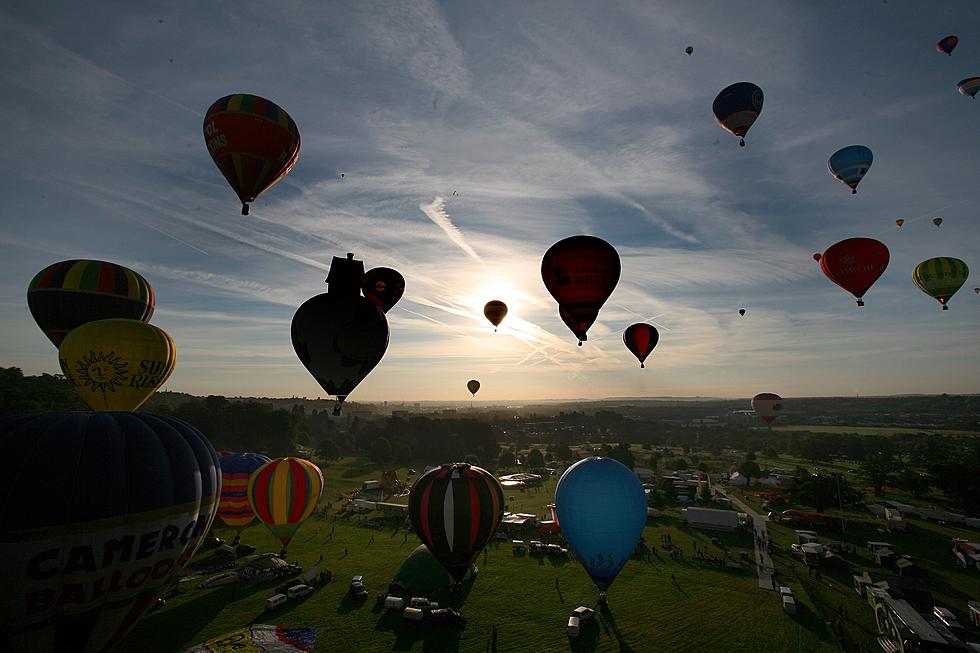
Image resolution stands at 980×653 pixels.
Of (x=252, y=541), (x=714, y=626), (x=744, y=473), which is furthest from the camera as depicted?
(x=744, y=473)

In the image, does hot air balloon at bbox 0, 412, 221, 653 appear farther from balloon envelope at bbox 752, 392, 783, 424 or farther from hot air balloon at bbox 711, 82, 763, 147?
balloon envelope at bbox 752, 392, 783, 424

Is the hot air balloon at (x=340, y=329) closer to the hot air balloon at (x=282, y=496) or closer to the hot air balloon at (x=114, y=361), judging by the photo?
the hot air balloon at (x=114, y=361)

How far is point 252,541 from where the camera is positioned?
2648cm

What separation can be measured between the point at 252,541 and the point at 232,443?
43.7 metres

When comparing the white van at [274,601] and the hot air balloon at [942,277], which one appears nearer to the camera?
the white van at [274,601]

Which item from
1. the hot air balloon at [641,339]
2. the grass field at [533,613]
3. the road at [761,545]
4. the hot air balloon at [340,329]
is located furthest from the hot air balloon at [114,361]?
the road at [761,545]

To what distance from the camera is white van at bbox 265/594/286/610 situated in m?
16.7

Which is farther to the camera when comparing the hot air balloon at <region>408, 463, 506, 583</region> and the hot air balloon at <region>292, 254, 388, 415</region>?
the hot air balloon at <region>408, 463, 506, 583</region>

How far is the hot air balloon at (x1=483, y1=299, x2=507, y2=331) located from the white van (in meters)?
18.7

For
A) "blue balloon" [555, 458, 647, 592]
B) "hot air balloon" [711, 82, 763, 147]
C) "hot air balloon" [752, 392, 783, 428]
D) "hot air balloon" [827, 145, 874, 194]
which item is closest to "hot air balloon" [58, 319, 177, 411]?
"blue balloon" [555, 458, 647, 592]

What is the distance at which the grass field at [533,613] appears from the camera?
48.3 ft

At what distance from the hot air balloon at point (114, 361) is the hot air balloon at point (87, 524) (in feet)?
26.0

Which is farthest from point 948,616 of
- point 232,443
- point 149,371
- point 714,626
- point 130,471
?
point 232,443

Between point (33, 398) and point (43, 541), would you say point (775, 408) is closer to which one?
point (43, 541)
